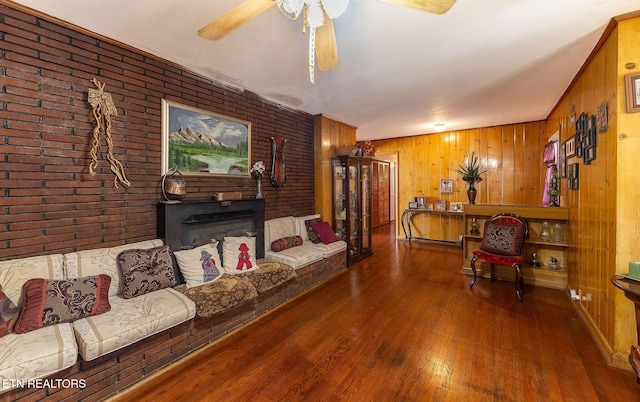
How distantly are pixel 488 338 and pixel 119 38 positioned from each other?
165 inches

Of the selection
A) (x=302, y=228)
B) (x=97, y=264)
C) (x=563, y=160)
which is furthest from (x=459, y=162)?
(x=97, y=264)

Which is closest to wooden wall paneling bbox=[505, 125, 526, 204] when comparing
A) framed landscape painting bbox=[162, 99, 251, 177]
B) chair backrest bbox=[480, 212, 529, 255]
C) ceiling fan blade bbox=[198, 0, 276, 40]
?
chair backrest bbox=[480, 212, 529, 255]

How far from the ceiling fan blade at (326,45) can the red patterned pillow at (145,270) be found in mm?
2147

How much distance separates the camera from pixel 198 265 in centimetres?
255

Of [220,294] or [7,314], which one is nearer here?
[7,314]

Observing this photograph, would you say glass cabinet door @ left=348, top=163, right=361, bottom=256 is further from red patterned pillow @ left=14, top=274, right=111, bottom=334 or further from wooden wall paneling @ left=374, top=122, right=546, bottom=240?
red patterned pillow @ left=14, top=274, right=111, bottom=334

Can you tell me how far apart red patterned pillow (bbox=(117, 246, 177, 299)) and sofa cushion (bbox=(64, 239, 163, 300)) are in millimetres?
56

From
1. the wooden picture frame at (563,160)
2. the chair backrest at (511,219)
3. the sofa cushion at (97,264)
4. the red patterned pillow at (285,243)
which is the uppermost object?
the wooden picture frame at (563,160)

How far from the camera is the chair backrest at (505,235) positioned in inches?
135

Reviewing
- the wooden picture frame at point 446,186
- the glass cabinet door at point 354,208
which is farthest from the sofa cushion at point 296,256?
the wooden picture frame at point 446,186

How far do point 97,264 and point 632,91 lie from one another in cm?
427

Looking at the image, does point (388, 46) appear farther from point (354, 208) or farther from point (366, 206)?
point (366, 206)

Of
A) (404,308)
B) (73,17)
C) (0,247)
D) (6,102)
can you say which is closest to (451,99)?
(404,308)

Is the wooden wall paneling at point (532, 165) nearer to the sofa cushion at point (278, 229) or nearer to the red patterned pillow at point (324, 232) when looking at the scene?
the red patterned pillow at point (324, 232)
